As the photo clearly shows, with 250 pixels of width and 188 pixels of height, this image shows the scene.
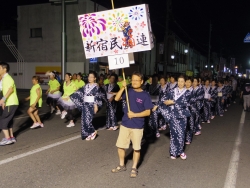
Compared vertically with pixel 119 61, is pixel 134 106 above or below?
below

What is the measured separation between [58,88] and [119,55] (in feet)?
19.5

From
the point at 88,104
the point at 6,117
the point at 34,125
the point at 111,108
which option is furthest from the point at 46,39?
the point at 6,117

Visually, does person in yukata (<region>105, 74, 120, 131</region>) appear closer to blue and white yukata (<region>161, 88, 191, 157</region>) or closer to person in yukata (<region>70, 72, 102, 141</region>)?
person in yukata (<region>70, 72, 102, 141</region>)

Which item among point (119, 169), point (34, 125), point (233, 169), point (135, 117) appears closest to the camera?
point (135, 117)

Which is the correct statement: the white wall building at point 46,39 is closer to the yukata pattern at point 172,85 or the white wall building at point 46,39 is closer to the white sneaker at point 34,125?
the white sneaker at point 34,125

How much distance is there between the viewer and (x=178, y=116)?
5422mm

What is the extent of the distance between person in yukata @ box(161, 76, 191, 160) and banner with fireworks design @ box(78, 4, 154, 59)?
1128 mm

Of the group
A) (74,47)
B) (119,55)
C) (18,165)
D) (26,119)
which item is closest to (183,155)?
(119,55)

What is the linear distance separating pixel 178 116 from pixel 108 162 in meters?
1.58

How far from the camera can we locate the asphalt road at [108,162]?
14.0 ft

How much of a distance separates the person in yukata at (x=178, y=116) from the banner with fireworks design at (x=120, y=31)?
44.4 inches

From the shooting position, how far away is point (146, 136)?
7527 millimetres

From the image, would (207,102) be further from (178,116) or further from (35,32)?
(35,32)

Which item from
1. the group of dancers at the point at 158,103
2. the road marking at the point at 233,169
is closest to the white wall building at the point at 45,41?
the group of dancers at the point at 158,103
